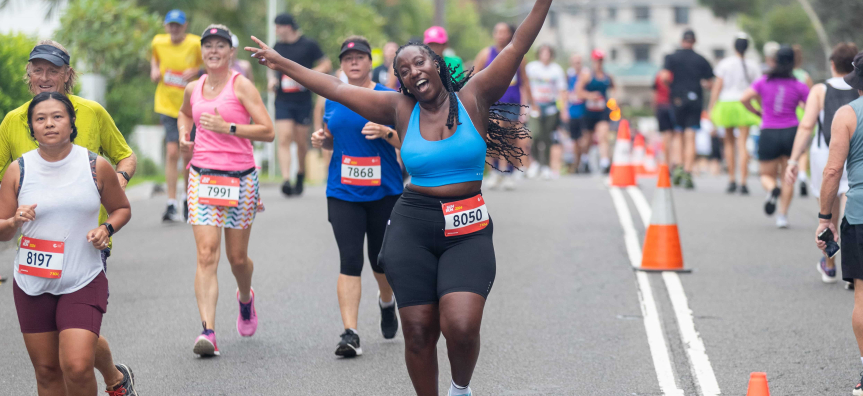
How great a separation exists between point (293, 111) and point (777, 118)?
581 cm

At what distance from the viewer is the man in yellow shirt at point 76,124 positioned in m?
5.18

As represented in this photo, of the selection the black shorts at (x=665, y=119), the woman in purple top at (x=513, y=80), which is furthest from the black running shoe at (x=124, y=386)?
the black shorts at (x=665, y=119)

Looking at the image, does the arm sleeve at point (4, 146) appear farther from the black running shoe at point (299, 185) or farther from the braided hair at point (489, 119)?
the black running shoe at point (299, 185)

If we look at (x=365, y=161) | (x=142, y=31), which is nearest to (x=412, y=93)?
(x=365, y=161)

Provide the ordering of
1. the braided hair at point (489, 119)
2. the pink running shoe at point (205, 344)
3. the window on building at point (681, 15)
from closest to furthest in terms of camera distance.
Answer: the braided hair at point (489, 119), the pink running shoe at point (205, 344), the window on building at point (681, 15)

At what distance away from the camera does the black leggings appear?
6.62 metres

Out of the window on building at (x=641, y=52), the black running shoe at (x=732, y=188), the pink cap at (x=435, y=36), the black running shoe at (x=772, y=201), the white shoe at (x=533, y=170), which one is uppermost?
the window on building at (x=641, y=52)

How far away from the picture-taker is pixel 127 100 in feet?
60.5

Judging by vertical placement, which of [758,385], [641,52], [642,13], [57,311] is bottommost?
[758,385]

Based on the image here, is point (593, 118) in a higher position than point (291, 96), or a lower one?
lower

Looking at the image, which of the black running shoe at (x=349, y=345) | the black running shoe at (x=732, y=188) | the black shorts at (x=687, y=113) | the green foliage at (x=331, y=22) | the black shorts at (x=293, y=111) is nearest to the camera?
the black running shoe at (x=349, y=345)

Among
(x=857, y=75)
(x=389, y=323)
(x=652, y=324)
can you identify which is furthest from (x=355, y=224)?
(x=857, y=75)

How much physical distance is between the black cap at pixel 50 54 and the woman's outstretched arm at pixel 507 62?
79.1 inches

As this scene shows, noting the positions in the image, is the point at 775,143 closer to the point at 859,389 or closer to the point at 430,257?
the point at 859,389
